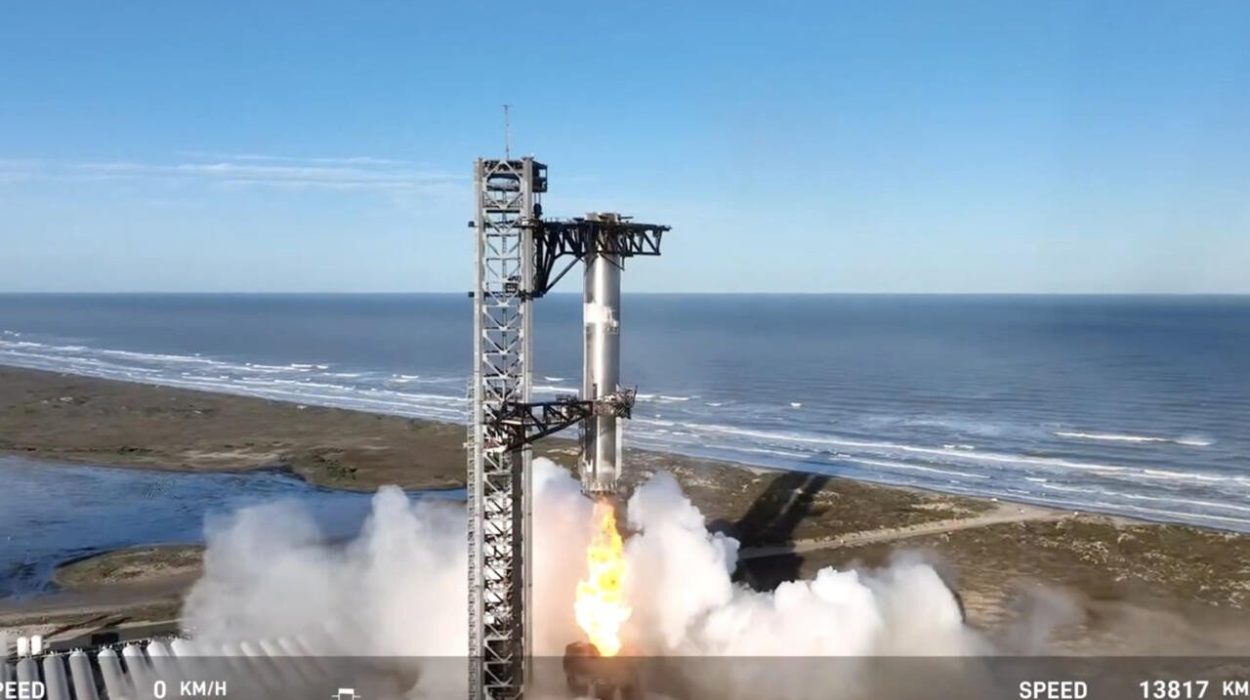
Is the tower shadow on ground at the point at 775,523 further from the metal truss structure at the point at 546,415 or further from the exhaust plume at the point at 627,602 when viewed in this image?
the metal truss structure at the point at 546,415

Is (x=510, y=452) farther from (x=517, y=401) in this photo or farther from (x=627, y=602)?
(x=627, y=602)

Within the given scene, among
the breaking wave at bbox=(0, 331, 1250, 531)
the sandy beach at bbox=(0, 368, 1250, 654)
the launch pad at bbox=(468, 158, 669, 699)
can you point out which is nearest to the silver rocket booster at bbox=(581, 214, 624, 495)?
the launch pad at bbox=(468, 158, 669, 699)

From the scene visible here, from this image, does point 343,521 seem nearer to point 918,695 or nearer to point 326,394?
point 918,695

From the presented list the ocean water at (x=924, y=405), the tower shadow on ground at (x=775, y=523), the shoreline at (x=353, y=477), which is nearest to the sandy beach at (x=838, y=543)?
the tower shadow on ground at (x=775, y=523)

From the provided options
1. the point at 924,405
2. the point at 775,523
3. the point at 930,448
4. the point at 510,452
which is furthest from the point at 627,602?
the point at 924,405

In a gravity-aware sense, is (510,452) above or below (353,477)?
above

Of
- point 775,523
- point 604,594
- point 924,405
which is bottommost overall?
point 775,523

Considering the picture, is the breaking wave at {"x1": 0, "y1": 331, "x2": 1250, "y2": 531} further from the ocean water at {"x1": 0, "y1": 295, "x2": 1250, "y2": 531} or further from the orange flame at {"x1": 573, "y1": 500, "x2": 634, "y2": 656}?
the orange flame at {"x1": 573, "y1": 500, "x2": 634, "y2": 656}
